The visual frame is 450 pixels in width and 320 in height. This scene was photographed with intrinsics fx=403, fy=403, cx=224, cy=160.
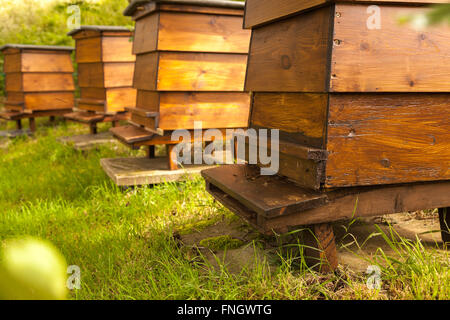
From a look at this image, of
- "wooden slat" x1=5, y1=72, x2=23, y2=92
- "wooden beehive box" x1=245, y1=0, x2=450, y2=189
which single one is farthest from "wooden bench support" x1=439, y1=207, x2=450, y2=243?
"wooden slat" x1=5, y1=72, x2=23, y2=92

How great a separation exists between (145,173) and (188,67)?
1120 millimetres

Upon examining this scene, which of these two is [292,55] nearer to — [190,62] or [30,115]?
[190,62]

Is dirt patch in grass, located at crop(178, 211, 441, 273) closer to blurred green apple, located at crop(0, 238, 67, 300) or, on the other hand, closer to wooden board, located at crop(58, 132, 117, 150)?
blurred green apple, located at crop(0, 238, 67, 300)

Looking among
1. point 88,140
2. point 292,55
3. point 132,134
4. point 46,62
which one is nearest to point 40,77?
point 46,62

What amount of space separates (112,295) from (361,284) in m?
1.26

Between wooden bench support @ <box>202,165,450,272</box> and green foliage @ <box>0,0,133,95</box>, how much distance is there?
836 cm

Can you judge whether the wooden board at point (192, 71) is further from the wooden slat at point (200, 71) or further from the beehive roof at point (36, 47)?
the beehive roof at point (36, 47)

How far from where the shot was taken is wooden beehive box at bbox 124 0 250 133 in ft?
12.3

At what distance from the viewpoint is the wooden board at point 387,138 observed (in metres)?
1.91

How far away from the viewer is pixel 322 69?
73.9 inches

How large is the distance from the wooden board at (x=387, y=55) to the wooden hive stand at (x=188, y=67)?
2181 millimetres

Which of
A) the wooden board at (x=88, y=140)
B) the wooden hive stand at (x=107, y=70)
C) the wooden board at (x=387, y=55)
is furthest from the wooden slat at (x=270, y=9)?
the wooden board at (x=88, y=140)

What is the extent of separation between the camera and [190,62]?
3873mm
